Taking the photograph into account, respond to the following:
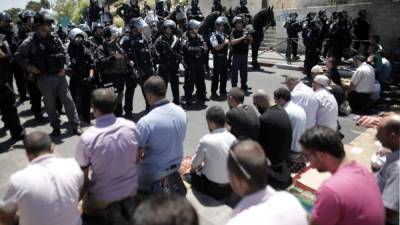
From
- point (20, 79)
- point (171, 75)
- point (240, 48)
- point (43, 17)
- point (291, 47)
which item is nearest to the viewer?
point (43, 17)

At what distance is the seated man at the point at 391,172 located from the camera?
3008 millimetres

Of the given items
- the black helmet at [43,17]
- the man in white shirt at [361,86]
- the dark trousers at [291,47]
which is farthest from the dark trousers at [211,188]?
the dark trousers at [291,47]

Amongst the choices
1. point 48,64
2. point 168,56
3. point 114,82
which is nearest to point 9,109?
point 48,64

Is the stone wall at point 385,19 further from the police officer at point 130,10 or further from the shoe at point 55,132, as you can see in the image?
the shoe at point 55,132

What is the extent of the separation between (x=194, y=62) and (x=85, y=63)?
2.77 meters

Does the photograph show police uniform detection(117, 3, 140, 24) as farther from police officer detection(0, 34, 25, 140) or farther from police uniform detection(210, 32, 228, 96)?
police officer detection(0, 34, 25, 140)

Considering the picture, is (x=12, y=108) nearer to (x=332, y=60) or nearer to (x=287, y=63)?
(x=332, y=60)

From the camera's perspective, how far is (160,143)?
3869mm

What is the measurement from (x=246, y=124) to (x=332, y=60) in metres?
4.89

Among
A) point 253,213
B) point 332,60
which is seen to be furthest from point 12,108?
point 332,60

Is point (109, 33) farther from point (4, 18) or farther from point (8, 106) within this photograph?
point (4, 18)

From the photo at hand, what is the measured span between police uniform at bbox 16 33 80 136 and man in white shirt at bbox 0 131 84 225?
3567mm

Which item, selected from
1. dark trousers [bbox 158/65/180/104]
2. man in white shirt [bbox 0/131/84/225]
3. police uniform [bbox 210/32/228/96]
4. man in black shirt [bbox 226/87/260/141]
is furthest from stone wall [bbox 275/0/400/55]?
man in white shirt [bbox 0/131/84/225]

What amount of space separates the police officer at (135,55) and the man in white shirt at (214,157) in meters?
3.67
